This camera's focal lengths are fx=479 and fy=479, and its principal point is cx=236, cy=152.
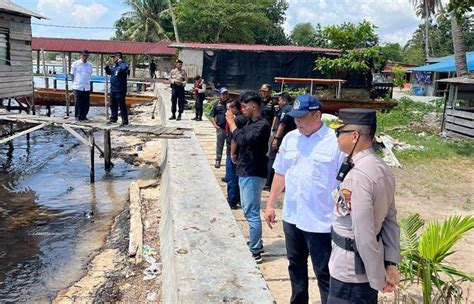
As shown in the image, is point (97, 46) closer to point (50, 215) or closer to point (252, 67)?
point (252, 67)

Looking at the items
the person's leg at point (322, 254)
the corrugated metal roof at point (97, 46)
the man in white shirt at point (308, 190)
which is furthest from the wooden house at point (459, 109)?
the corrugated metal roof at point (97, 46)

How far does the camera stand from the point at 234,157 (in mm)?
5910

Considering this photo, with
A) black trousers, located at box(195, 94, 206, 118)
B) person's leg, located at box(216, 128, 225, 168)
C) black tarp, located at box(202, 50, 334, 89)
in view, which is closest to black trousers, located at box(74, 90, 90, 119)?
black trousers, located at box(195, 94, 206, 118)

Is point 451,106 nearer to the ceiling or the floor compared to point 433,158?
nearer to the ceiling

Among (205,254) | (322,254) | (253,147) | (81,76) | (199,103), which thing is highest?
(81,76)

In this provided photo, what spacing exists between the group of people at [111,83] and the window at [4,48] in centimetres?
489

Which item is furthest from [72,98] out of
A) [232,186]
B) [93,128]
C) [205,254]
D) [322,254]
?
[322,254]

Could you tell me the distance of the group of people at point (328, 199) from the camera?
2656 mm

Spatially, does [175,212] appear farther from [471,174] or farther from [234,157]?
[471,174]

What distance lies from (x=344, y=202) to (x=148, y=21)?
1769 inches

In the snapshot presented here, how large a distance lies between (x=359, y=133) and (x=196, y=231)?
A: 2.43 meters

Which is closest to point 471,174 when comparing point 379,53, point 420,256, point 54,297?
point 420,256

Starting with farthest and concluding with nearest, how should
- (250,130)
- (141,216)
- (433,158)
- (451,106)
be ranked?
(451,106)
(433,158)
(141,216)
(250,130)

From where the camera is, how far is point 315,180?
11.6 ft
